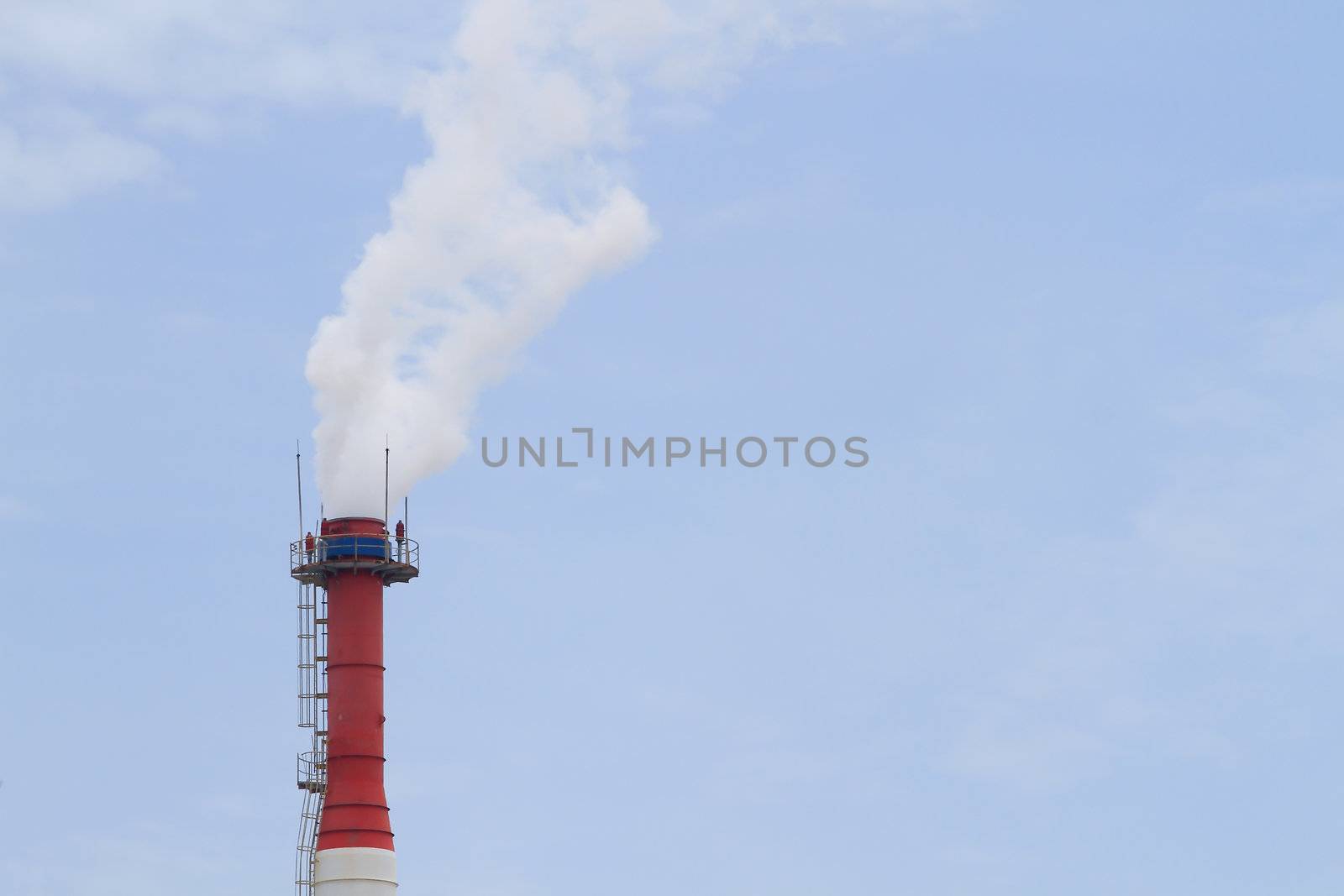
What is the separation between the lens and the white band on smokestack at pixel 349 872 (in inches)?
3625

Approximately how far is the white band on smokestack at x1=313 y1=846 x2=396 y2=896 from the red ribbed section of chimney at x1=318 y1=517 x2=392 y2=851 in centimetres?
24

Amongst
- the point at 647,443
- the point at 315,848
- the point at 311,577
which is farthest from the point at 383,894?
the point at 647,443

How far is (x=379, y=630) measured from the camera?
94.6m

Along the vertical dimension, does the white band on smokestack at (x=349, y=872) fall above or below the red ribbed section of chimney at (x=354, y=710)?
below

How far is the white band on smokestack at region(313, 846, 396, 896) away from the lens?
9206cm

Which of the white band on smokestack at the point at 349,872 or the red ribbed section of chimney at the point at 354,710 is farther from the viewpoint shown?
the red ribbed section of chimney at the point at 354,710

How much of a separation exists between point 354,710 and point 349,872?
16.1ft

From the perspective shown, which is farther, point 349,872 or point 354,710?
point 354,710

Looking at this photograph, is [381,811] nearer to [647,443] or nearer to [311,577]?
[311,577]

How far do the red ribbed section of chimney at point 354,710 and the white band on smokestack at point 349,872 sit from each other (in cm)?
24

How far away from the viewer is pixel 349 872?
92.1 metres

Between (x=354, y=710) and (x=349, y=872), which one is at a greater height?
(x=354, y=710)

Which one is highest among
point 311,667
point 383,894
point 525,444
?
point 525,444

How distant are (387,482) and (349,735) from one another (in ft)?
26.6
